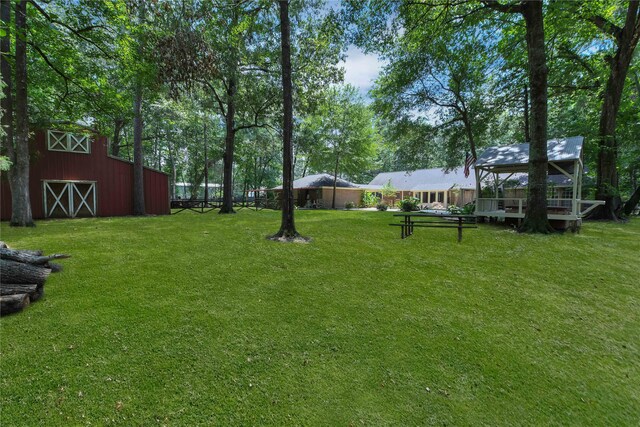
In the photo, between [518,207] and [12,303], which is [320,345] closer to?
[12,303]

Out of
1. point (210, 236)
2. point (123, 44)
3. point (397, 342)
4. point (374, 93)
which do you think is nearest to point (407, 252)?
point (397, 342)

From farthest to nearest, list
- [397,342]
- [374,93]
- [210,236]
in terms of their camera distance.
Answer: [374,93] → [210,236] → [397,342]

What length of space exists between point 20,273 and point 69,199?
12.5m

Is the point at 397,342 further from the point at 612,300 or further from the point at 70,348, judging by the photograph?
the point at 612,300

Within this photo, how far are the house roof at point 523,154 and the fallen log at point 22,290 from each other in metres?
12.9

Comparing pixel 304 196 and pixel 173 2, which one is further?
pixel 304 196

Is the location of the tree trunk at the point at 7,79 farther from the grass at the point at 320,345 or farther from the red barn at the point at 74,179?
the grass at the point at 320,345

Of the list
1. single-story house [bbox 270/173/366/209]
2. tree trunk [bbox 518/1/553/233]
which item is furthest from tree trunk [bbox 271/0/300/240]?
single-story house [bbox 270/173/366/209]

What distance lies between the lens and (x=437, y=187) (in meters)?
30.6

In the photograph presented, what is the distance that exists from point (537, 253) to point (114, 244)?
914 centimetres

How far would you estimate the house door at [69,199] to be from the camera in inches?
490

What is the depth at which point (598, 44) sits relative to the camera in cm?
1448

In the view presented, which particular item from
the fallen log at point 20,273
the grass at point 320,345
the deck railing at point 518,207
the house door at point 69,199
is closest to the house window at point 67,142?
the house door at point 69,199

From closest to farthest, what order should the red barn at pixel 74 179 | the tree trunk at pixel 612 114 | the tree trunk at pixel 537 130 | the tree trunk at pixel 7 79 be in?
the tree trunk at pixel 7 79 → the tree trunk at pixel 537 130 → the tree trunk at pixel 612 114 → the red barn at pixel 74 179
